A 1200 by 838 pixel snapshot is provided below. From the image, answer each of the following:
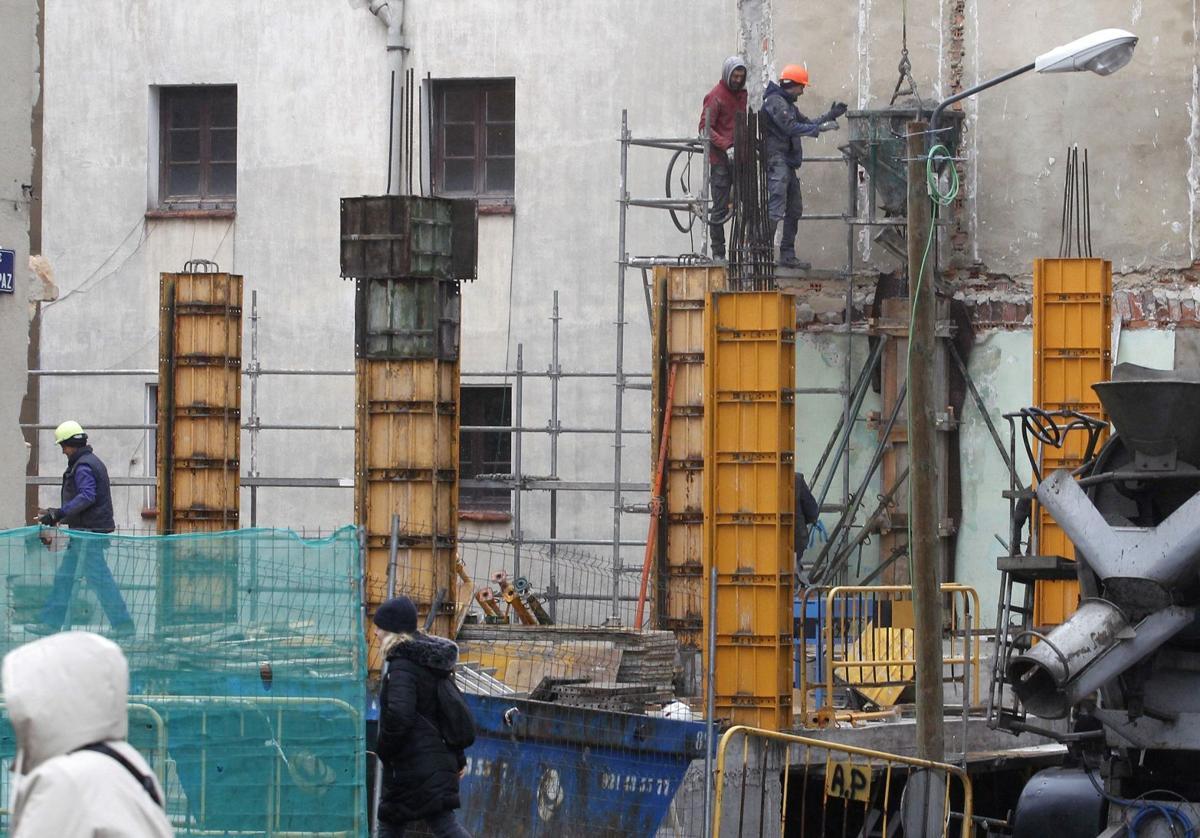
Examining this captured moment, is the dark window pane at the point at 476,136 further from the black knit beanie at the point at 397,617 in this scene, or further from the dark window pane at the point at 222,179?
the black knit beanie at the point at 397,617

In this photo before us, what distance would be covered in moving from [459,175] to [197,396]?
726 cm

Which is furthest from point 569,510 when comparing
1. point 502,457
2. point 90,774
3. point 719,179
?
point 90,774

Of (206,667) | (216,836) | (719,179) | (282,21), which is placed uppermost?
(282,21)

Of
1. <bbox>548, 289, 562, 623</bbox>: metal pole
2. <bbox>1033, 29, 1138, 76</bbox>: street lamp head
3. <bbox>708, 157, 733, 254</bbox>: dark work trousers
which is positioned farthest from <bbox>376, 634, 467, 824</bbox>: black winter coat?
<bbox>548, 289, 562, 623</bbox>: metal pole

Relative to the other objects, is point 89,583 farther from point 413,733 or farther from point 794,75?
point 794,75

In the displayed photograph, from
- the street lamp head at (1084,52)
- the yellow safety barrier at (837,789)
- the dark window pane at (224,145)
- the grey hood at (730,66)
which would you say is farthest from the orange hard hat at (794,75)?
the yellow safety barrier at (837,789)

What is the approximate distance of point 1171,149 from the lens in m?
20.6

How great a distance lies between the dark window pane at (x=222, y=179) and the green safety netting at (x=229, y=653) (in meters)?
14.7

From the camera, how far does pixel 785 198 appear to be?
66.7ft

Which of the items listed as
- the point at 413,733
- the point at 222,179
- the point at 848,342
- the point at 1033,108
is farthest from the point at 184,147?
the point at 413,733

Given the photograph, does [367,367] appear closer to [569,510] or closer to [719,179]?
[719,179]

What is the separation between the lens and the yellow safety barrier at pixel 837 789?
1027cm

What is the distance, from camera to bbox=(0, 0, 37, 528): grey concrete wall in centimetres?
1312

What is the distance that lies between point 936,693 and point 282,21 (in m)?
14.5
